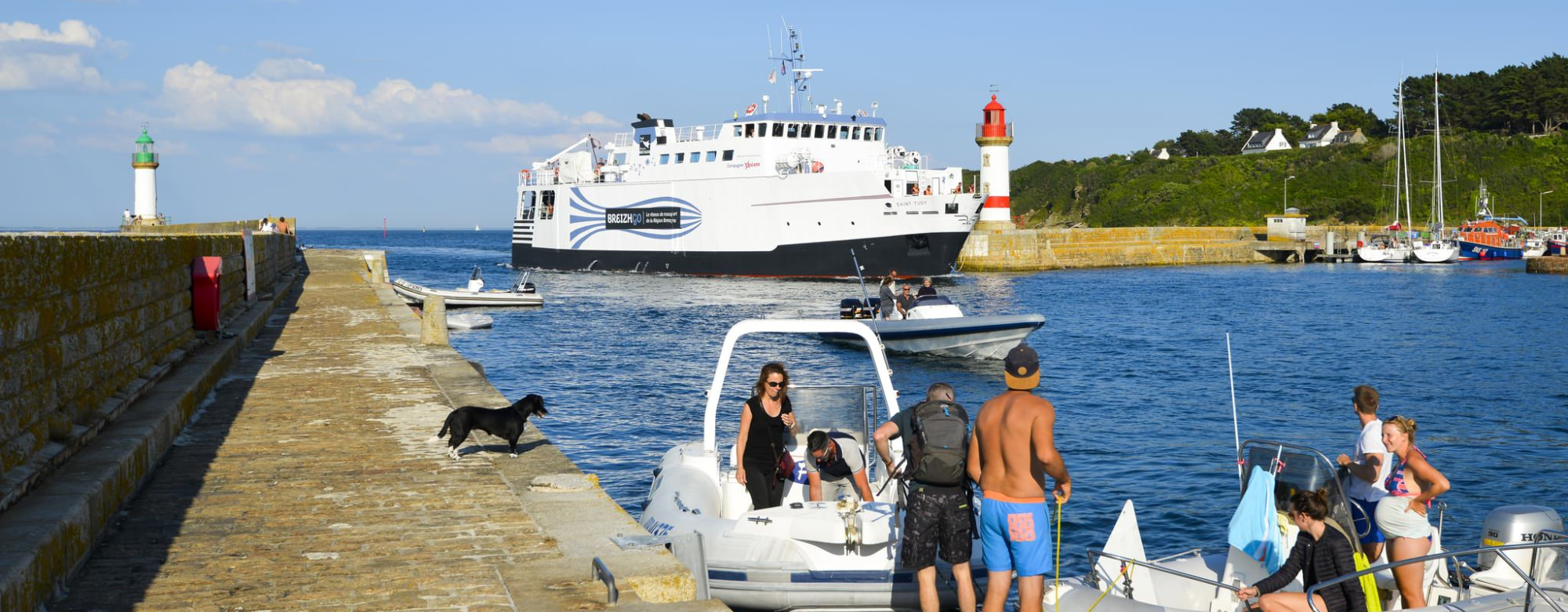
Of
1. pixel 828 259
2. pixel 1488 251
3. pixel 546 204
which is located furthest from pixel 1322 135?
pixel 828 259

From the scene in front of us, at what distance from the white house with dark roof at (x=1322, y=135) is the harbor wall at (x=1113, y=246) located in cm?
3875

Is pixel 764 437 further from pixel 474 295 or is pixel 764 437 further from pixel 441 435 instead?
pixel 474 295

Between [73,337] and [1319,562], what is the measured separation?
7784 mm

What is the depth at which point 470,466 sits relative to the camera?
29.3 ft

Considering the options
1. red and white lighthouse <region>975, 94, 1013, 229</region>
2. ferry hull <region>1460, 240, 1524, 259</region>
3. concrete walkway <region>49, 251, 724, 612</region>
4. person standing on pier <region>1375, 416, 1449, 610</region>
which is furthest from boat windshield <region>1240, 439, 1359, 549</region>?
ferry hull <region>1460, 240, 1524, 259</region>

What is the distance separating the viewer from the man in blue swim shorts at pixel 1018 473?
5.91 m

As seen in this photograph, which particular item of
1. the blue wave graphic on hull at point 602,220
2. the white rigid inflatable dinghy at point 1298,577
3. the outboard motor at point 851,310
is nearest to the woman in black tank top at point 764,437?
the white rigid inflatable dinghy at point 1298,577

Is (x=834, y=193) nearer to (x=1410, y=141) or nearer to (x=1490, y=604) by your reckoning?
(x=1490, y=604)

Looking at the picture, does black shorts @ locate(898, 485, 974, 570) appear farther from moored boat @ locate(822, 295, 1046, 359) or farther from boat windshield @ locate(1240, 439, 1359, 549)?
moored boat @ locate(822, 295, 1046, 359)

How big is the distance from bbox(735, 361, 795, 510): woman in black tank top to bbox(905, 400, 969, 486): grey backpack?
187 centimetres

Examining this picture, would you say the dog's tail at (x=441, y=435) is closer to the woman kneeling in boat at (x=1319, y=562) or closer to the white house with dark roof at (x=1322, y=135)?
the woman kneeling in boat at (x=1319, y=562)

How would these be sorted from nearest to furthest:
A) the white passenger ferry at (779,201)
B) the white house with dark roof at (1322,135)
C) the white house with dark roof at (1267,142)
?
the white passenger ferry at (779,201)
the white house with dark roof at (1322,135)
the white house with dark roof at (1267,142)

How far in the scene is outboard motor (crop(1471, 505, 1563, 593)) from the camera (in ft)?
23.0

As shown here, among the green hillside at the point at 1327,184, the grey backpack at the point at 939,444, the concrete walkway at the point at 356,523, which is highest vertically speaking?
the green hillside at the point at 1327,184
